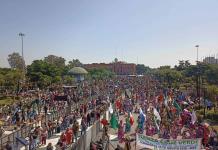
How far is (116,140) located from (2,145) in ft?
24.5

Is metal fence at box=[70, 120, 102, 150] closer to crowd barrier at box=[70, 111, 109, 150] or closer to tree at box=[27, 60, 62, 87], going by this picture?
crowd barrier at box=[70, 111, 109, 150]

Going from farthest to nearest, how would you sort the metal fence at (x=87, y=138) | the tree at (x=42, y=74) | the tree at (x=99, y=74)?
the tree at (x=99, y=74), the tree at (x=42, y=74), the metal fence at (x=87, y=138)

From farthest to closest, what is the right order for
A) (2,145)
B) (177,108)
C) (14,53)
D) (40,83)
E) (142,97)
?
(14,53), (40,83), (142,97), (177,108), (2,145)

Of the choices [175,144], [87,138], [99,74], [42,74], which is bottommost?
[87,138]

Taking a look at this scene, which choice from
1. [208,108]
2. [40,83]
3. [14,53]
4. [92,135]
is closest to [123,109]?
[208,108]

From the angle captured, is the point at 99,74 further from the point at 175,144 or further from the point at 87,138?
the point at 175,144

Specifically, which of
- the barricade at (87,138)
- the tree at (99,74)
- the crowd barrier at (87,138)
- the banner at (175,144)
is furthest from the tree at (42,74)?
the banner at (175,144)

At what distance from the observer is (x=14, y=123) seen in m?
28.3

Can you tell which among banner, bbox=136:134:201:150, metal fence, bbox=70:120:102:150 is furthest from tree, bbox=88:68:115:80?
banner, bbox=136:134:201:150

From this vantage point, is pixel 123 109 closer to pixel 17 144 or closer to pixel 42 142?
pixel 42 142

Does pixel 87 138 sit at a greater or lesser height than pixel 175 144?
lesser

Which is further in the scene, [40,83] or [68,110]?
[40,83]

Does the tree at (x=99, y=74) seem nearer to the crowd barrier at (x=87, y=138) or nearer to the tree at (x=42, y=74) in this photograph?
the tree at (x=42, y=74)

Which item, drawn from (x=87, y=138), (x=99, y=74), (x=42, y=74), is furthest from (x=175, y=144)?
(x=99, y=74)
